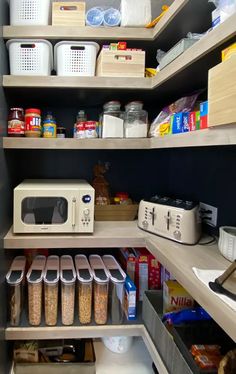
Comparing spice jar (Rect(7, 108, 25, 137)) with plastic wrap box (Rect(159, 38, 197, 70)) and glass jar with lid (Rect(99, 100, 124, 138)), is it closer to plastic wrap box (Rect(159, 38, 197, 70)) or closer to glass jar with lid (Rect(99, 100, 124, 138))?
glass jar with lid (Rect(99, 100, 124, 138))

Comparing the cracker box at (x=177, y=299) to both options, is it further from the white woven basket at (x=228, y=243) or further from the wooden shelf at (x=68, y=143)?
the wooden shelf at (x=68, y=143)

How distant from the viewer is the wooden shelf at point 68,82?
4.14ft

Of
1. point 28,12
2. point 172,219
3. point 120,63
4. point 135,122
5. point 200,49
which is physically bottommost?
point 172,219

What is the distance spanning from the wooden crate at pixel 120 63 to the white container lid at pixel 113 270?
929mm

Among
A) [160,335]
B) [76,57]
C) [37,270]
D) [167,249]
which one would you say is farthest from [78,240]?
[76,57]

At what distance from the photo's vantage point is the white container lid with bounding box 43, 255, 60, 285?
1293 mm

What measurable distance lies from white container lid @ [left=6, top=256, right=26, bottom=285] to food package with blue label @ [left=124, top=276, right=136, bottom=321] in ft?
1.59

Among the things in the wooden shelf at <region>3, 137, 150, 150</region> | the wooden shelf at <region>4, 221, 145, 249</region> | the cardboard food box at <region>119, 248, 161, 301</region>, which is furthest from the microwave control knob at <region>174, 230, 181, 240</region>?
the wooden shelf at <region>3, 137, 150, 150</region>

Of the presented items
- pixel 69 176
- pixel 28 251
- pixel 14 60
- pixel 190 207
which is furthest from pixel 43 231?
pixel 14 60

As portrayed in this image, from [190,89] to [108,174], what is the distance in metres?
0.66

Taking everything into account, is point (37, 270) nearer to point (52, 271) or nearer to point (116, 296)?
point (52, 271)

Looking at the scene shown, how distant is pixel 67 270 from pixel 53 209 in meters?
0.32

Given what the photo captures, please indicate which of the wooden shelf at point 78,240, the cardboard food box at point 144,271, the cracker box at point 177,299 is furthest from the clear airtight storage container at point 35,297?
the cracker box at point 177,299

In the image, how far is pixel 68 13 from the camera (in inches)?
51.1
